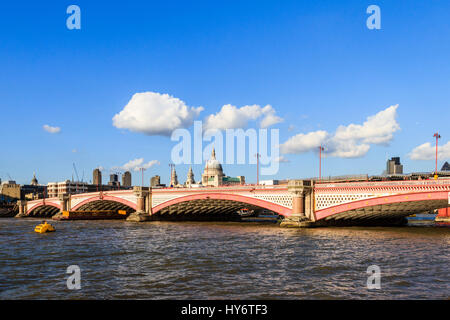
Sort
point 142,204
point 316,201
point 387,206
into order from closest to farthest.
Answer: point 387,206
point 316,201
point 142,204

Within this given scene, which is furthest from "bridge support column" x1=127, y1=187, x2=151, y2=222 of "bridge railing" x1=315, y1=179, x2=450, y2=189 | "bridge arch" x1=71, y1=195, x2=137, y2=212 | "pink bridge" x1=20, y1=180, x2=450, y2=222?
"bridge railing" x1=315, y1=179, x2=450, y2=189

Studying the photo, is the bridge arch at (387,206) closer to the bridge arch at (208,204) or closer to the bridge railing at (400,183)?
the bridge railing at (400,183)

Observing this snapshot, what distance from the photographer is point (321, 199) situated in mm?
59719

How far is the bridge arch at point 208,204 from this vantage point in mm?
70775

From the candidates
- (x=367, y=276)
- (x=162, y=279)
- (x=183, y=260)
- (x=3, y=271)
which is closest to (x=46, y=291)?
(x=162, y=279)

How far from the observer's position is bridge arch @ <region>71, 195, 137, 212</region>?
3986 inches

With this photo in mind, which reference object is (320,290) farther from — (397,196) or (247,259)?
(397,196)

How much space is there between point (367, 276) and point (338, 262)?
5262mm

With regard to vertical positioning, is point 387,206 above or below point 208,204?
above

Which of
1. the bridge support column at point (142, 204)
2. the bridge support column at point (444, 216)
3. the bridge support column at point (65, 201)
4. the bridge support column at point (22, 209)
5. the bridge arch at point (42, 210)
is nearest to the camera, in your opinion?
the bridge support column at point (444, 216)

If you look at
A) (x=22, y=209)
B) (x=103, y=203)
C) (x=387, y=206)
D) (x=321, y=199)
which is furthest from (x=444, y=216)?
(x=22, y=209)

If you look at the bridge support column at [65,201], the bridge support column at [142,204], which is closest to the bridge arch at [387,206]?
the bridge support column at [142,204]

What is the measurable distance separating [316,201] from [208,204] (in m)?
31.3

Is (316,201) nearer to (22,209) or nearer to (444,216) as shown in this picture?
(444,216)
